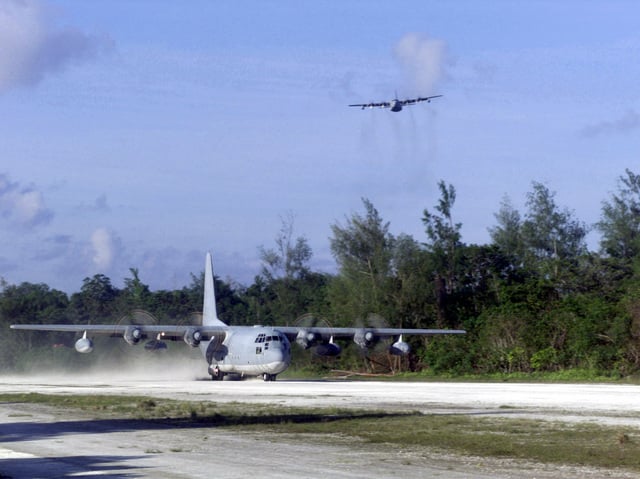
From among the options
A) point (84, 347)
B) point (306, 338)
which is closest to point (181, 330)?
point (84, 347)

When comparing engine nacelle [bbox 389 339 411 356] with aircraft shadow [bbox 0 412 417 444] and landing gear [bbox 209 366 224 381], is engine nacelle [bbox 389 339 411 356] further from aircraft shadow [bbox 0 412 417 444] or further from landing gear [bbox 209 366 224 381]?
aircraft shadow [bbox 0 412 417 444]

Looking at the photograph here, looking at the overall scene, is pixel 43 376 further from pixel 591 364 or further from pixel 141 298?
pixel 591 364

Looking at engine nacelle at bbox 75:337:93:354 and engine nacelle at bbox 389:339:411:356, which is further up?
engine nacelle at bbox 75:337:93:354

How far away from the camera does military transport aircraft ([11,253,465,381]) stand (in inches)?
1967

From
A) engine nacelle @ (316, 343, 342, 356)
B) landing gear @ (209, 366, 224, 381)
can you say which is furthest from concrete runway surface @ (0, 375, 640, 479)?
landing gear @ (209, 366, 224, 381)

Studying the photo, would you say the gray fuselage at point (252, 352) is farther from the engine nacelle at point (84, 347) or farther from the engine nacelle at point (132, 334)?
the engine nacelle at point (84, 347)

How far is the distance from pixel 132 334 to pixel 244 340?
253 inches

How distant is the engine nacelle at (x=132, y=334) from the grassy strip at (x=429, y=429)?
23371 millimetres

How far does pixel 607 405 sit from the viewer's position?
2627 cm

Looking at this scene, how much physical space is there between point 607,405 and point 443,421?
6932 millimetres

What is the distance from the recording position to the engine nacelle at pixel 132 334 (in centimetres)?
5262

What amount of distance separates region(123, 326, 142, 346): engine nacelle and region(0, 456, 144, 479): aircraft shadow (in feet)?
123

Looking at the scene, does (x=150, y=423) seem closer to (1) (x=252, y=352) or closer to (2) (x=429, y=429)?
(2) (x=429, y=429)

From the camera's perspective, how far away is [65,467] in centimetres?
1425
